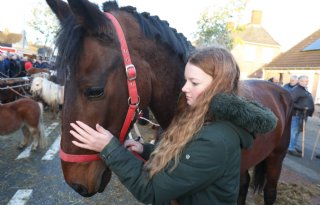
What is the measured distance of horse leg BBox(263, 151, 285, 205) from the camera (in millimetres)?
3414

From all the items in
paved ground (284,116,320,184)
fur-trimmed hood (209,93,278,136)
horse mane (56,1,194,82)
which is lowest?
paved ground (284,116,320,184)

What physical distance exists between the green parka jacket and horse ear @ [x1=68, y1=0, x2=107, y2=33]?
0.59 metres

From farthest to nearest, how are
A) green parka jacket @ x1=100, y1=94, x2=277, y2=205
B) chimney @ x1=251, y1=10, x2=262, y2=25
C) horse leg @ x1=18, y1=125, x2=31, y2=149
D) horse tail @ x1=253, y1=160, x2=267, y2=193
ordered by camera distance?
1. chimney @ x1=251, y1=10, x2=262, y2=25
2. horse leg @ x1=18, y1=125, x2=31, y2=149
3. horse tail @ x1=253, y1=160, x2=267, y2=193
4. green parka jacket @ x1=100, y1=94, x2=277, y2=205

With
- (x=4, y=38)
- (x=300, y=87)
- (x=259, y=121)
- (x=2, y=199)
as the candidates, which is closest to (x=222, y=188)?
(x=259, y=121)

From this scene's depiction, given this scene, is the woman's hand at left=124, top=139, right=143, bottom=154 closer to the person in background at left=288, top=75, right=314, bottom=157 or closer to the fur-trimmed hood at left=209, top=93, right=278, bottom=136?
the fur-trimmed hood at left=209, top=93, right=278, bottom=136

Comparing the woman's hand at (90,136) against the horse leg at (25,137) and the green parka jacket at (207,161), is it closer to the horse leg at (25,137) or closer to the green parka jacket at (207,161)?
the green parka jacket at (207,161)

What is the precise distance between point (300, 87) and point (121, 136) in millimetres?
7772

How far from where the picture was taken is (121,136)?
1526 mm

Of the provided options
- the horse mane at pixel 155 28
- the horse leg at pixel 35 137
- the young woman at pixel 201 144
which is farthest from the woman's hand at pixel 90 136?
the horse leg at pixel 35 137

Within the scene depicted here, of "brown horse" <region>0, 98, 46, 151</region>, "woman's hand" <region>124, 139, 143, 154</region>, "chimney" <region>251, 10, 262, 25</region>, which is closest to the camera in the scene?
"woman's hand" <region>124, 139, 143, 154</region>

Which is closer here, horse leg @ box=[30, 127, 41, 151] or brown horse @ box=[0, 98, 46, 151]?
brown horse @ box=[0, 98, 46, 151]

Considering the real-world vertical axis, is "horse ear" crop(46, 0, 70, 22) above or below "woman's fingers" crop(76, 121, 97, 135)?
above

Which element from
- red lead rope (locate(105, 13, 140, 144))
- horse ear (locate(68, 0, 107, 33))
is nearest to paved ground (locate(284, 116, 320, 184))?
red lead rope (locate(105, 13, 140, 144))

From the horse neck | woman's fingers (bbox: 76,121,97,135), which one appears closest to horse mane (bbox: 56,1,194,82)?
the horse neck
